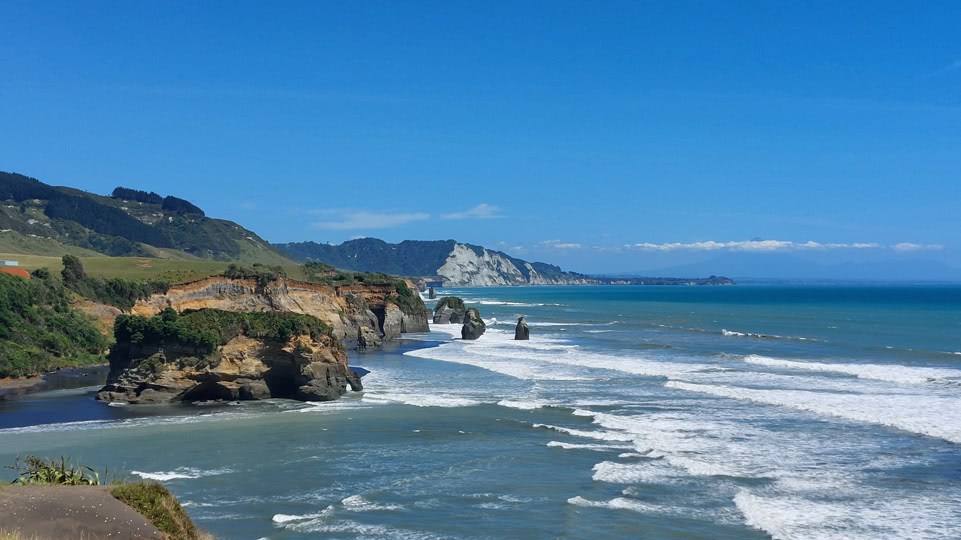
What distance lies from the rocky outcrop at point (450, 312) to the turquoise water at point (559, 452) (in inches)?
1798

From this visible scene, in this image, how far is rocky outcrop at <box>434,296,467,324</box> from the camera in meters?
91.6

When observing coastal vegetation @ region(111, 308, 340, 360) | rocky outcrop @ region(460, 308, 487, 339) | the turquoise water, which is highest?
coastal vegetation @ region(111, 308, 340, 360)

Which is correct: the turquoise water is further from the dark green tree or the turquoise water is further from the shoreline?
the dark green tree

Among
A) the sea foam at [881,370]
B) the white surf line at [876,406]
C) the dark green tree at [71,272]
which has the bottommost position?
the white surf line at [876,406]

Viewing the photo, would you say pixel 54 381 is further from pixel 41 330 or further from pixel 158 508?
pixel 158 508

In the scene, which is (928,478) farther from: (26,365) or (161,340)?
(26,365)

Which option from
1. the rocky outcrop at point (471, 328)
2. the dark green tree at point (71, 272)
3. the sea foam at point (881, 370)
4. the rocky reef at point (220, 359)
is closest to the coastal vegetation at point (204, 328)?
the rocky reef at point (220, 359)

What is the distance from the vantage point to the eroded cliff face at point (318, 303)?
178ft

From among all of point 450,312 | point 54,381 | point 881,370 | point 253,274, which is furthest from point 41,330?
point 450,312

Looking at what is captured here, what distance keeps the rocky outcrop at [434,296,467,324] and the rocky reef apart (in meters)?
55.9

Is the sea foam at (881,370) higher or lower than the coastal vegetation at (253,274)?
lower

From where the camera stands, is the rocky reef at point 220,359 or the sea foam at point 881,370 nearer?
the rocky reef at point 220,359

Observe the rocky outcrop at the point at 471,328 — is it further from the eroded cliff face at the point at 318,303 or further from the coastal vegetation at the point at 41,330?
the coastal vegetation at the point at 41,330

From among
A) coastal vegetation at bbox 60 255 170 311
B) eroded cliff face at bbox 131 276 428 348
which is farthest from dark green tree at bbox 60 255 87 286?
eroded cliff face at bbox 131 276 428 348
